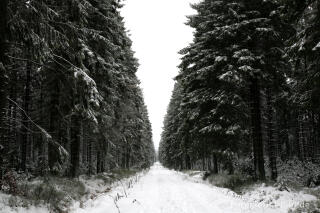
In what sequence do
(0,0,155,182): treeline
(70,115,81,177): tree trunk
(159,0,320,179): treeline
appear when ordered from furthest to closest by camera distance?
(70,115,81,177): tree trunk
(159,0,320,179): treeline
(0,0,155,182): treeline

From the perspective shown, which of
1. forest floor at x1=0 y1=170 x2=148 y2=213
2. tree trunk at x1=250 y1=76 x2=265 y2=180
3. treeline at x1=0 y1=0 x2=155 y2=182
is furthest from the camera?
tree trunk at x1=250 y1=76 x2=265 y2=180


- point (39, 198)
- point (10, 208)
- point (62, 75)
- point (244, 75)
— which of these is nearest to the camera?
point (10, 208)

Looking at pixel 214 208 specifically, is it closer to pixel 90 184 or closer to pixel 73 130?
pixel 90 184

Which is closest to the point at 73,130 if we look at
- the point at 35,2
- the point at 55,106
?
the point at 55,106

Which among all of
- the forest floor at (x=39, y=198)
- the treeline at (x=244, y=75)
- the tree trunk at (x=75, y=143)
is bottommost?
the forest floor at (x=39, y=198)

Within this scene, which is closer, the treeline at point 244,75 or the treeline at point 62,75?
the treeline at point 62,75

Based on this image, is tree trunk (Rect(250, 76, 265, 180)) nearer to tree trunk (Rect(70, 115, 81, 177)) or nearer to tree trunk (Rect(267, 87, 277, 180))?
tree trunk (Rect(267, 87, 277, 180))

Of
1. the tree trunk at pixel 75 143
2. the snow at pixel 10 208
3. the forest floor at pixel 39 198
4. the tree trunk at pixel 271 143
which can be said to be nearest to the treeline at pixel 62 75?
the tree trunk at pixel 75 143

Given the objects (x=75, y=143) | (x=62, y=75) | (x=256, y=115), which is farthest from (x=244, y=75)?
(x=75, y=143)

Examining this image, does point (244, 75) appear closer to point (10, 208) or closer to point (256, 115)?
point (256, 115)

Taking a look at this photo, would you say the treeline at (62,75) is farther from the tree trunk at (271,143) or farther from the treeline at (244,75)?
the tree trunk at (271,143)

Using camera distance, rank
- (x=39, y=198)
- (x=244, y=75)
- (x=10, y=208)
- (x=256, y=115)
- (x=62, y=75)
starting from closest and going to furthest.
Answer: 1. (x=10, y=208)
2. (x=39, y=198)
3. (x=62, y=75)
4. (x=244, y=75)
5. (x=256, y=115)

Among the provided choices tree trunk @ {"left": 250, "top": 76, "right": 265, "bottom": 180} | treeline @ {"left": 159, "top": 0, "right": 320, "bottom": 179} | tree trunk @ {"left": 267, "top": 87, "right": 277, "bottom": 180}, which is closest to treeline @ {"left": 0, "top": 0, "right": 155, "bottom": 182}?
treeline @ {"left": 159, "top": 0, "right": 320, "bottom": 179}

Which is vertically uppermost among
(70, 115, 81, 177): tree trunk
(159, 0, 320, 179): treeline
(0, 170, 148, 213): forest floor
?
(159, 0, 320, 179): treeline
